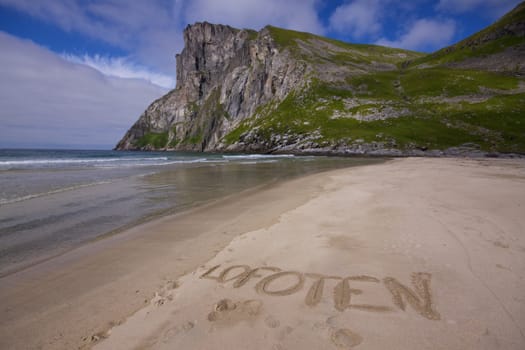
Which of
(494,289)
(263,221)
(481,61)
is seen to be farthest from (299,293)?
(481,61)

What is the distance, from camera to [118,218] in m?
9.92

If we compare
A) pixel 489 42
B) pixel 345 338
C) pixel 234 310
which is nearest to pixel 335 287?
pixel 345 338

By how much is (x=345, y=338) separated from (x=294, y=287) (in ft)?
4.20

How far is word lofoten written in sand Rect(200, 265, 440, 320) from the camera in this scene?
3.55 m

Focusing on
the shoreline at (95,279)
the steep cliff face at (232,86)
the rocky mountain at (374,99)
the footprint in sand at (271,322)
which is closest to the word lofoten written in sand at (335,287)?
the footprint in sand at (271,322)

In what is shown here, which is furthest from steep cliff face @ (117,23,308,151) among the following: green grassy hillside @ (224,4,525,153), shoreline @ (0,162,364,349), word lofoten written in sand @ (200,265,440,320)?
word lofoten written in sand @ (200,265,440,320)

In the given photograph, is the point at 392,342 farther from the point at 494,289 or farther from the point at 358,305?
the point at 494,289

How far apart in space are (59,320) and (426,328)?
551 cm

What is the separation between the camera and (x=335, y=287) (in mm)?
4074

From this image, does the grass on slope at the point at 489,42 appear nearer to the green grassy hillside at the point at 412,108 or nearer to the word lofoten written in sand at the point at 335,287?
the green grassy hillside at the point at 412,108

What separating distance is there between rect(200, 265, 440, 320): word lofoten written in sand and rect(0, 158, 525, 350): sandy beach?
0.08 feet

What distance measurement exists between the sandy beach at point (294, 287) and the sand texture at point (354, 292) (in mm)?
21

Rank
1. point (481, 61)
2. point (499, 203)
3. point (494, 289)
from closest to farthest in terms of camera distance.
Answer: point (494, 289) → point (499, 203) → point (481, 61)

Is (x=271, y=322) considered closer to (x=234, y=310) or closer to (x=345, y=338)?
(x=234, y=310)
